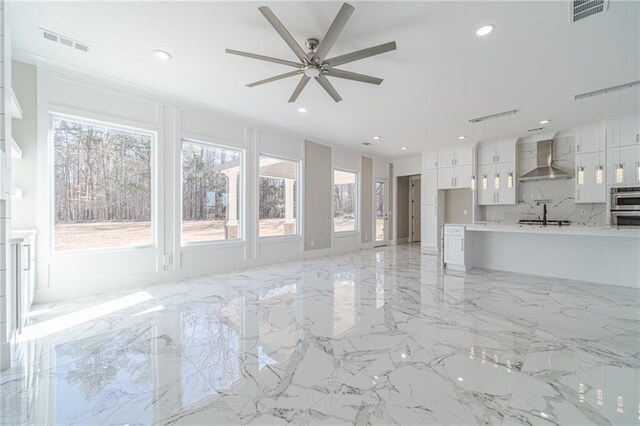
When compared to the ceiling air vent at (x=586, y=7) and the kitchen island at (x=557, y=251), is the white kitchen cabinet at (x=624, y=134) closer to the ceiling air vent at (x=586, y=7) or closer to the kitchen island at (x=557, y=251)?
the kitchen island at (x=557, y=251)

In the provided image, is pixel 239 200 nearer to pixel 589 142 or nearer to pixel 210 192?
pixel 210 192

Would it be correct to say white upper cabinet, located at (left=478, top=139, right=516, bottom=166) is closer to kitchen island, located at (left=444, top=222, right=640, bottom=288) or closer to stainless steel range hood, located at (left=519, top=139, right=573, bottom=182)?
stainless steel range hood, located at (left=519, top=139, right=573, bottom=182)

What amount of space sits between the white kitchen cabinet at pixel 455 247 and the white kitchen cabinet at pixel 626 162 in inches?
119

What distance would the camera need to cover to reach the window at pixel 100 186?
3703 mm

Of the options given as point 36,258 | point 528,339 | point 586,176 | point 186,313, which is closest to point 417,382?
point 528,339

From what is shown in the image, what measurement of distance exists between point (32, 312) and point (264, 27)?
406 centimetres

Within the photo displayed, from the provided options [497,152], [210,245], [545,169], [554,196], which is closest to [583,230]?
[545,169]

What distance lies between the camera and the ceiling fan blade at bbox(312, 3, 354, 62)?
2.03 m

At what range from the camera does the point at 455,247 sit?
543 cm

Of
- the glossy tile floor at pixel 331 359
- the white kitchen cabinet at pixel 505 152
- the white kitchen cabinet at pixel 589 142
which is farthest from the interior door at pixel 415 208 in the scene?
the glossy tile floor at pixel 331 359

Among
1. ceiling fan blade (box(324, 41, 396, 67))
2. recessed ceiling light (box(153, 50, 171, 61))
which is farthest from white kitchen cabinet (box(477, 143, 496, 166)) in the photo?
recessed ceiling light (box(153, 50, 171, 61))

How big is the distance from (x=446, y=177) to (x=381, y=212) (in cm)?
229

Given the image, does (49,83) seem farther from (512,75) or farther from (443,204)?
(443,204)

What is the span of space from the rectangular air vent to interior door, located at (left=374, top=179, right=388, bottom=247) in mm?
7480
